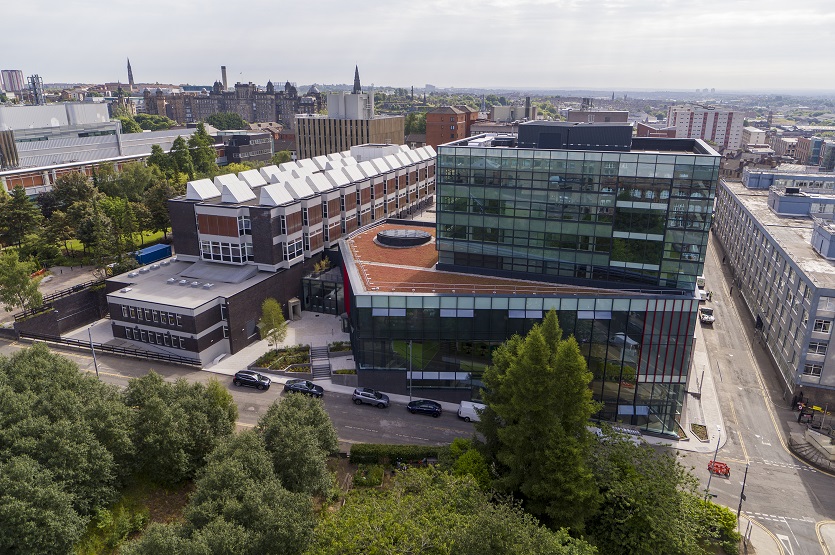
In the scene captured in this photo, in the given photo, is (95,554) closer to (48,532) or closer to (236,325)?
(48,532)

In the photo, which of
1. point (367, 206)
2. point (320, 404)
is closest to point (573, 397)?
point (320, 404)

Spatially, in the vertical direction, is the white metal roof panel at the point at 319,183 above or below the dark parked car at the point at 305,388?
above

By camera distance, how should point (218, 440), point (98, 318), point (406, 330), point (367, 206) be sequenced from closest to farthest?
point (218, 440) → point (406, 330) → point (98, 318) → point (367, 206)

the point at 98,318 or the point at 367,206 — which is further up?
the point at 367,206

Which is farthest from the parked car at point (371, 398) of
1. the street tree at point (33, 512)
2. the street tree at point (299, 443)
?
the street tree at point (33, 512)

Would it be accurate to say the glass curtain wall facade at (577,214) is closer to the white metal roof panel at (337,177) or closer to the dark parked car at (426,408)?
the dark parked car at (426,408)

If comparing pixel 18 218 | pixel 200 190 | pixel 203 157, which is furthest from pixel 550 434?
pixel 203 157

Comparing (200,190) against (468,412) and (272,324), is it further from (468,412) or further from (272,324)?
(468,412)
